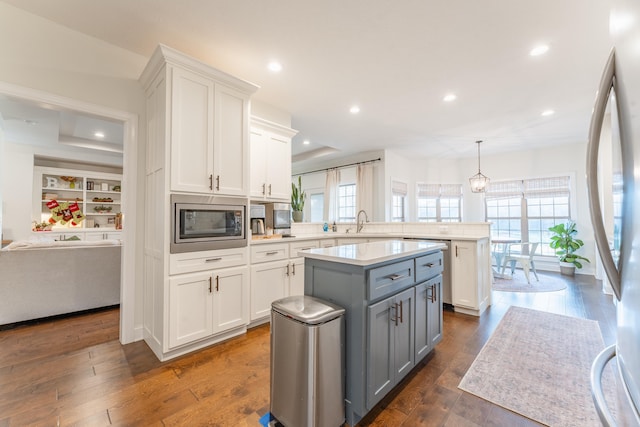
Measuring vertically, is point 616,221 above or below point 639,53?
below

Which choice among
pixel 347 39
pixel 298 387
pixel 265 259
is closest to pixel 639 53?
pixel 298 387

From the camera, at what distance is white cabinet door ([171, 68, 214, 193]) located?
232cm

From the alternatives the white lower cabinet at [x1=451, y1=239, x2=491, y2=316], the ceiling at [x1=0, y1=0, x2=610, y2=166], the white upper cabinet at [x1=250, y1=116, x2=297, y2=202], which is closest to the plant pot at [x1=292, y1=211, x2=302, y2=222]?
the white upper cabinet at [x1=250, y1=116, x2=297, y2=202]

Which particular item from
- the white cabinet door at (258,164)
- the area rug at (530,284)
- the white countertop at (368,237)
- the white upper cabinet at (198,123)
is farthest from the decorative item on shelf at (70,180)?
the area rug at (530,284)

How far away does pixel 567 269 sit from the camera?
546 cm

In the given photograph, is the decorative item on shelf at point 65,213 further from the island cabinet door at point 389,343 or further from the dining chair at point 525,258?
the dining chair at point 525,258

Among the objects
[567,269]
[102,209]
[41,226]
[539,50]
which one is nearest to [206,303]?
[539,50]

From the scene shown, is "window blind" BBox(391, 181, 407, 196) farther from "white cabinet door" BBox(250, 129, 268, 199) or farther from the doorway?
the doorway

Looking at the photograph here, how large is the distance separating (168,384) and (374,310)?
1.62 meters

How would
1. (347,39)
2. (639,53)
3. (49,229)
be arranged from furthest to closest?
(49,229), (347,39), (639,53)

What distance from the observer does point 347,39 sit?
242 centimetres

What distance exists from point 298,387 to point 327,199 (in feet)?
19.0

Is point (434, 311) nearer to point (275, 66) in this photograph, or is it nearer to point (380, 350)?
point (380, 350)

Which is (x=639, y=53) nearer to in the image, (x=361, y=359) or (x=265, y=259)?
(x=361, y=359)
